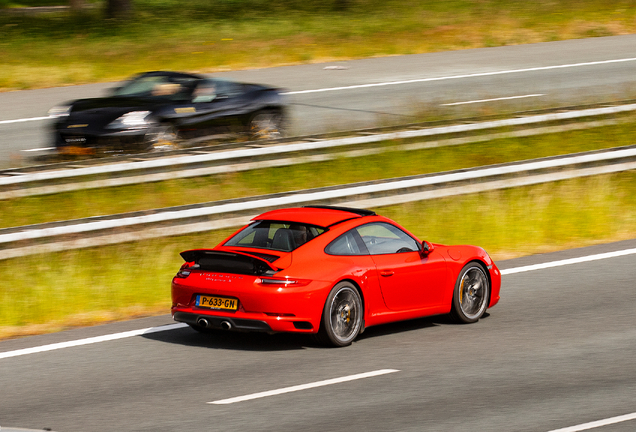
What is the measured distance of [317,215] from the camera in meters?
9.52

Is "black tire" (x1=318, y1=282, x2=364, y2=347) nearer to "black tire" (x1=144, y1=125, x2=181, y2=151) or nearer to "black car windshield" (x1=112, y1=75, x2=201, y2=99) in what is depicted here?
"black tire" (x1=144, y1=125, x2=181, y2=151)

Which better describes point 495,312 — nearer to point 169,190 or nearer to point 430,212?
point 430,212

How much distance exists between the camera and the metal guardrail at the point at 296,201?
1131 centimetres

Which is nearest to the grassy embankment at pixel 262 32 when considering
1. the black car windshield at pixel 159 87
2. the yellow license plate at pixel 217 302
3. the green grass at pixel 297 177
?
the black car windshield at pixel 159 87

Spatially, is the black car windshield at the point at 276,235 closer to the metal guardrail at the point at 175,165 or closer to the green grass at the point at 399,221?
the green grass at the point at 399,221

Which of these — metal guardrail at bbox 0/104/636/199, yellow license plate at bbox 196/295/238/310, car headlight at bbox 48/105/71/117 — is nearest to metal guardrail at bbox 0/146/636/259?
metal guardrail at bbox 0/104/636/199

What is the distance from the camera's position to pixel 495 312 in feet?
34.3

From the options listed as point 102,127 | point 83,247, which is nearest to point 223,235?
point 83,247

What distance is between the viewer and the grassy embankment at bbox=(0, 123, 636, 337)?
10898mm

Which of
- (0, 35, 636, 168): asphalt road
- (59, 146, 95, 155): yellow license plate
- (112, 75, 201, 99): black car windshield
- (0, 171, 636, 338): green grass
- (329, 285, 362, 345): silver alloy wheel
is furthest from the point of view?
(0, 35, 636, 168): asphalt road

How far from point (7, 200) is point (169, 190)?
229cm

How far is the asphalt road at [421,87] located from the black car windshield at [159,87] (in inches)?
80.6

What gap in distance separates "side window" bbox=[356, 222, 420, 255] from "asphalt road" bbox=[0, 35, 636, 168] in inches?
328

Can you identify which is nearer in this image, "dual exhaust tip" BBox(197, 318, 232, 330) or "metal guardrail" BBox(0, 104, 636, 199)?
"dual exhaust tip" BBox(197, 318, 232, 330)
